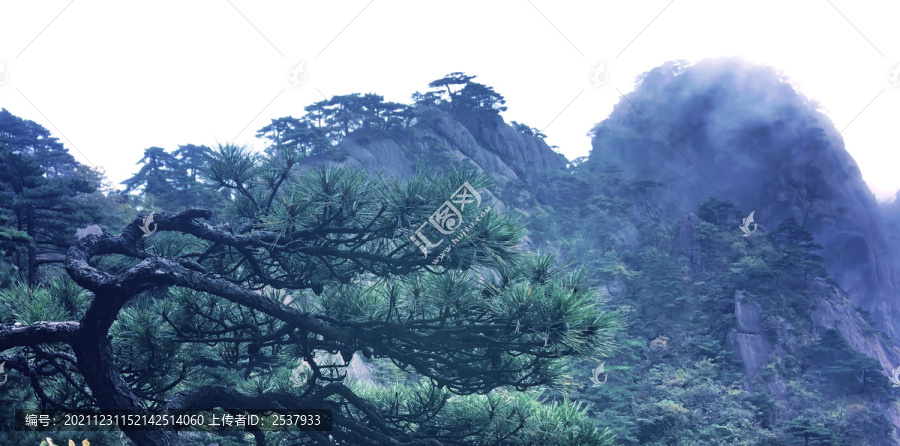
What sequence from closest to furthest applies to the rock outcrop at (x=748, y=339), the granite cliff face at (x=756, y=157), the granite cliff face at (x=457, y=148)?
the rock outcrop at (x=748, y=339)
the granite cliff face at (x=457, y=148)
the granite cliff face at (x=756, y=157)

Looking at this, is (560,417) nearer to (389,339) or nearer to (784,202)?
(389,339)

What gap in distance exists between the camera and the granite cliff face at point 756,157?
25328 millimetres

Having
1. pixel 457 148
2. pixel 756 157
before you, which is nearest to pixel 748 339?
pixel 457 148

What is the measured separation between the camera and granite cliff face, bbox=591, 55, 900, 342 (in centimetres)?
2533

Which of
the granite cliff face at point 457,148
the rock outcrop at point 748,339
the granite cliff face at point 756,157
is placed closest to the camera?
the rock outcrop at point 748,339

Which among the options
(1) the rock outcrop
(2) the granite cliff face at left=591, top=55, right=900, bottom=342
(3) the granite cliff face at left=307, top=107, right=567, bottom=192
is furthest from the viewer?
(2) the granite cliff face at left=591, top=55, right=900, bottom=342

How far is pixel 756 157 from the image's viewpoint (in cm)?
2767

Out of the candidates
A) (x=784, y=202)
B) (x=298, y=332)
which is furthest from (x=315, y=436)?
(x=784, y=202)

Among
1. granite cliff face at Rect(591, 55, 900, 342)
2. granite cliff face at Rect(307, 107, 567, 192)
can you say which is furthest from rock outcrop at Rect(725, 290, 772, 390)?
granite cliff face at Rect(307, 107, 567, 192)

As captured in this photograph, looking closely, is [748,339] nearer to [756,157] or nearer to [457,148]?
[457,148]

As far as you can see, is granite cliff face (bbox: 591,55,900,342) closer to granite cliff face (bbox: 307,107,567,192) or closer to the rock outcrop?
granite cliff face (bbox: 307,107,567,192)

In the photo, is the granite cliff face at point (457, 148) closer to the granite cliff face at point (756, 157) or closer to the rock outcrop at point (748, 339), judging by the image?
the granite cliff face at point (756, 157)

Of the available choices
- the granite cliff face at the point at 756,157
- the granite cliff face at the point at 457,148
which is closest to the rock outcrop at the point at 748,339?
the granite cliff face at the point at 756,157

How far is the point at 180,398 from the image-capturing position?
229cm
